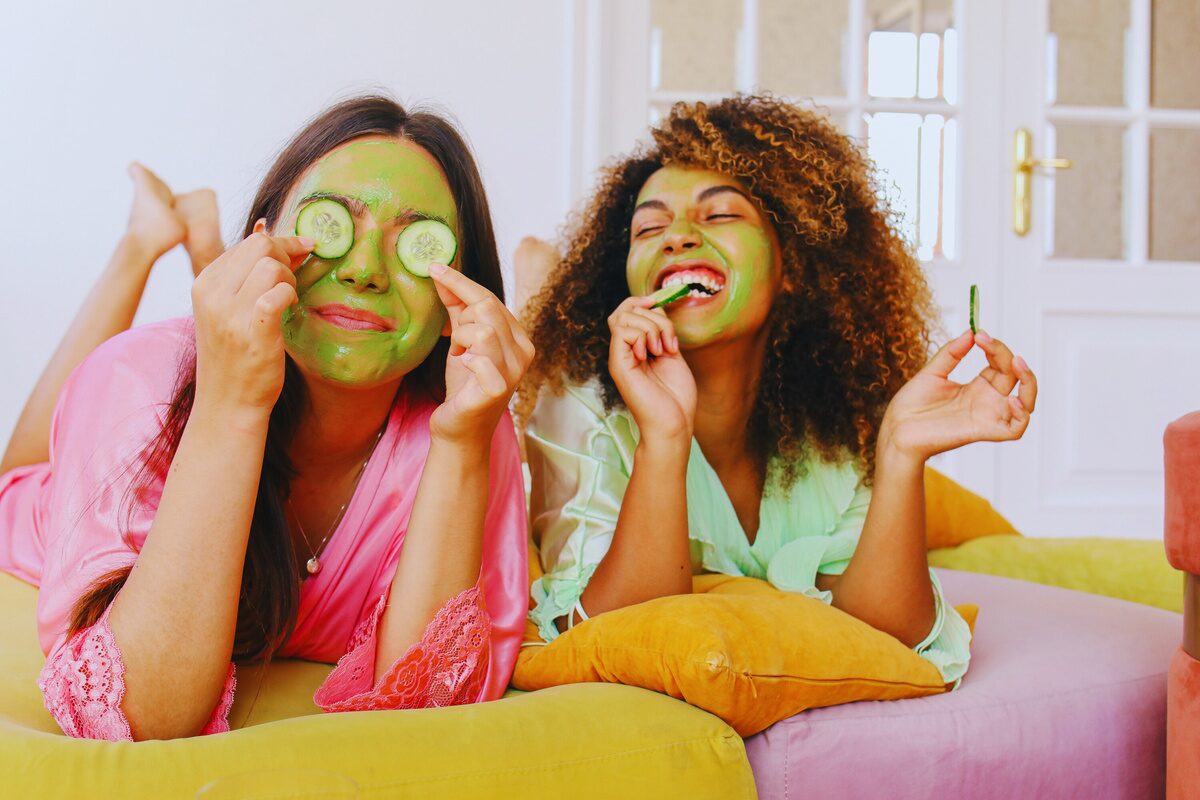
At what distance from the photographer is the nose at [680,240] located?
170 cm

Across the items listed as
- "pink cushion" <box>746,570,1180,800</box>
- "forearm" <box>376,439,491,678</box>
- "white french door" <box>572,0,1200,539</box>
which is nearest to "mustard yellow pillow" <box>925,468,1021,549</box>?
"pink cushion" <box>746,570,1180,800</box>

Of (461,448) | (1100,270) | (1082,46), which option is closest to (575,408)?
(461,448)

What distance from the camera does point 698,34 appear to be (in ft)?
12.5

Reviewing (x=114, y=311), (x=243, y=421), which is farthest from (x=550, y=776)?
(x=114, y=311)

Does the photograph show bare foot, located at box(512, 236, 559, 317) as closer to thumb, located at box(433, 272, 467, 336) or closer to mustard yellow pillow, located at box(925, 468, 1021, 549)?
mustard yellow pillow, located at box(925, 468, 1021, 549)

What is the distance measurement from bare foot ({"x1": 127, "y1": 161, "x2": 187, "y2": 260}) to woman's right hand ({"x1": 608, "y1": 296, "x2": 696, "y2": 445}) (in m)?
1.47

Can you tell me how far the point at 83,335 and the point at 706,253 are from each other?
152 cm

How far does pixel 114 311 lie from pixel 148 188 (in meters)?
0.37

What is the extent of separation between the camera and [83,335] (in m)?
2.46

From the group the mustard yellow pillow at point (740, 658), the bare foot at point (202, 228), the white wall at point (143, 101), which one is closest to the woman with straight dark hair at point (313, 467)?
the mustard yellow pillow at point (740, 658)

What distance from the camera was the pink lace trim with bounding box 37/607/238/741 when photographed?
1081 millimetres

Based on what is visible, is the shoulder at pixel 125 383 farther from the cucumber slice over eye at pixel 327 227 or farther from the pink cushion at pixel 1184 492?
the pink cushion at pixel 1184 492

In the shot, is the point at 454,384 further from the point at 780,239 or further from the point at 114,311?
the point at 114,311

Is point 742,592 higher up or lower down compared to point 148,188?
lower down
